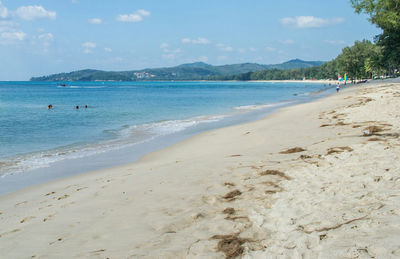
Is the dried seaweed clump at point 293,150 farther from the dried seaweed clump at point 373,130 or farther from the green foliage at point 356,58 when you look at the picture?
the green foliage at point 356,58

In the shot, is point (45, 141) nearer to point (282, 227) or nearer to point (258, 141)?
point (258, 141)

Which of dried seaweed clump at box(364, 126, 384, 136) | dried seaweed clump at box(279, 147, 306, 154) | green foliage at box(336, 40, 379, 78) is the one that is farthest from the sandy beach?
green foliage at box(336, 40, 379, 78)

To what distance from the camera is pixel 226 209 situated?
532cm

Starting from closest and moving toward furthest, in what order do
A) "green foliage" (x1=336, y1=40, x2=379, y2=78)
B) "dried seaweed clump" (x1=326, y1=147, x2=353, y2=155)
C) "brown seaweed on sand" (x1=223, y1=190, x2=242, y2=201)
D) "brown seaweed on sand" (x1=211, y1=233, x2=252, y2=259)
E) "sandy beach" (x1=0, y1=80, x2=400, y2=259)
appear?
"brown seaweed on sand" (x1=211, y1=233, x2=252, y2=259)
"sandy beach" (x1=0, y1=80, x2=400, y2=259)
"brown seaweed on sand" (x1=223, y1=190, x2=242, y2=201)
"dried seaweed clump" (x1=326, y1=147, x2=353, y2=155)
"green foliage" (x1=336, y1=40, x2=379, y2=78)

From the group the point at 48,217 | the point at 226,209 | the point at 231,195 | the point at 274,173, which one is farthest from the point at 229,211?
the point at 48,217

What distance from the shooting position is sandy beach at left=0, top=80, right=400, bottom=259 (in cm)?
399

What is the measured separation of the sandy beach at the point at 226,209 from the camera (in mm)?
3994

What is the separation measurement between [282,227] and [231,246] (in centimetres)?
88

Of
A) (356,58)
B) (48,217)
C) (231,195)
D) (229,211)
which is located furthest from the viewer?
(356,58)

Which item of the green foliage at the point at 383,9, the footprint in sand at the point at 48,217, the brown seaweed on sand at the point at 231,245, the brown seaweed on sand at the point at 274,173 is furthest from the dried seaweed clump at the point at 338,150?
the green foliage at the point at 383,9

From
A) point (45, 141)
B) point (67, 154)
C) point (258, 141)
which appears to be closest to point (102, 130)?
point (45, 141)

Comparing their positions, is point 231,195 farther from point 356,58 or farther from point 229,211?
point 356,58

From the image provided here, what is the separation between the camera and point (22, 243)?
15.3 feet

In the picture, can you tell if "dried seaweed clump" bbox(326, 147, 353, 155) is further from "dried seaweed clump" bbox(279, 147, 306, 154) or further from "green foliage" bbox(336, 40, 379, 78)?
"green foliage" bbox(336, 40, 379, 78)
